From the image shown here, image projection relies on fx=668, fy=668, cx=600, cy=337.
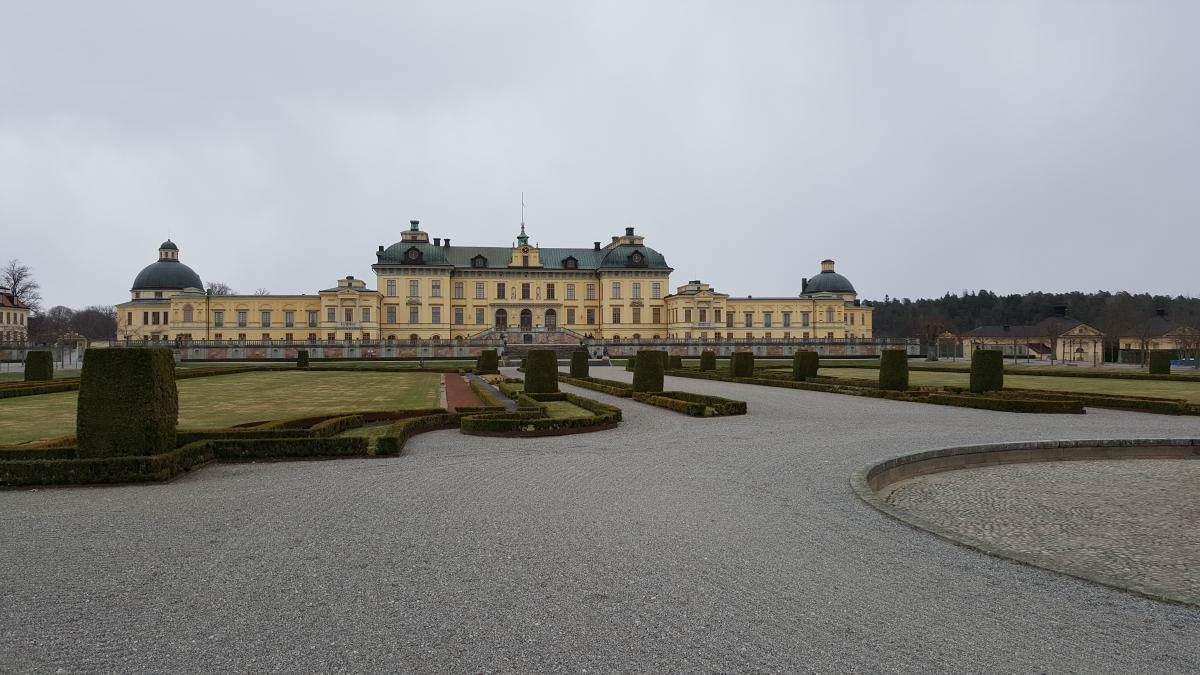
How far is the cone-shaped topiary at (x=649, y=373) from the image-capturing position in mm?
19703

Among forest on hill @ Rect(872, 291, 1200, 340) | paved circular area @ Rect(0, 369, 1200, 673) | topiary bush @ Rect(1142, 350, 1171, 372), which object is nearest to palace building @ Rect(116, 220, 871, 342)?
forest on hill @ Rect(872, 291, 1200, 340)

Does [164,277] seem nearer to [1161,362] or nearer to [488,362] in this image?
[488,362]

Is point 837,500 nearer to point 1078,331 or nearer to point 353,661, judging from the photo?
point 353,661

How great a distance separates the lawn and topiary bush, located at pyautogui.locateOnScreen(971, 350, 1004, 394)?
15.0 m

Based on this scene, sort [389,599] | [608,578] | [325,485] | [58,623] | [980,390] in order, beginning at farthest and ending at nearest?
[980,390] < [325,485] < [608,578] < [389,599] < [58,623]

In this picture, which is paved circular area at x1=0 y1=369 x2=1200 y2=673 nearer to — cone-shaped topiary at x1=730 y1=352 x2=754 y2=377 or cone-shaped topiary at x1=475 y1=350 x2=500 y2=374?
cone-shaped topiary at x1=730 y1=352 x2=754 y2=377

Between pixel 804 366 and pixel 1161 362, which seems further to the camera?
pixel 1161 362

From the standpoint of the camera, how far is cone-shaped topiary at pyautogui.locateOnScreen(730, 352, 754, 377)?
29828 millimetres

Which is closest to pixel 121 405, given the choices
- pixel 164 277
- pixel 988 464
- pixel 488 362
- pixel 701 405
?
pixel 701 405

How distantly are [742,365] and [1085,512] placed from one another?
75.9 ft

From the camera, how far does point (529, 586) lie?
14.8 feet

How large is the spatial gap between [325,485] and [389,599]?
4.17m

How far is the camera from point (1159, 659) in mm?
3475

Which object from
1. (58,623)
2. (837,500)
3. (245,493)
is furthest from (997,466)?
(58,623)
